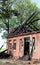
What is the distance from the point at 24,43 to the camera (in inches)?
1409

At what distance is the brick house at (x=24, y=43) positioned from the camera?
3190 centimetres

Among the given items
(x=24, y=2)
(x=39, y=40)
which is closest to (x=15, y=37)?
(x=39, y=40)

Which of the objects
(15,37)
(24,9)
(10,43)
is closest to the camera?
(15,37)

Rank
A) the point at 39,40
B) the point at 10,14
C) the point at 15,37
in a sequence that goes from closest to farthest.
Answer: the point at 10,14
the point at 39,40
the point at 15,37

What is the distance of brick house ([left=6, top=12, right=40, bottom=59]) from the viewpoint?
31.9 meters

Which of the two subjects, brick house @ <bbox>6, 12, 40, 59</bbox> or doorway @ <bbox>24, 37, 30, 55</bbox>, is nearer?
brick house @ <bbox>6, 12, 40, 59</bbox>

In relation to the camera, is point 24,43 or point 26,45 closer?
point 24,43

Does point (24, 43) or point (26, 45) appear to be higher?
point (24, 43)

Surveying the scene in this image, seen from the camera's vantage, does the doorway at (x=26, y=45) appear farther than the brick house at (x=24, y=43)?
Yes

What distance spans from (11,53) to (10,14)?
83.9ft

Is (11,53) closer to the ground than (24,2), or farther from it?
closer to the ground

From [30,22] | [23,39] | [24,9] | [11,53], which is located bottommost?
[11,53]

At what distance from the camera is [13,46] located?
131 feet

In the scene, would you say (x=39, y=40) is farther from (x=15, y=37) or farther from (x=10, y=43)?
(x=10, y=43)
